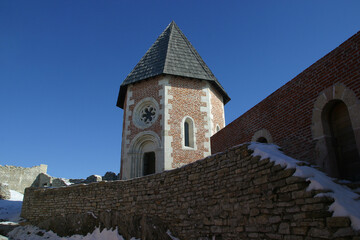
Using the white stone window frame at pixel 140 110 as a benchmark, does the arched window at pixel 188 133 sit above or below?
below

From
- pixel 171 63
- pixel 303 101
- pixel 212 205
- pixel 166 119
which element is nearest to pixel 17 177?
pixel 166 119

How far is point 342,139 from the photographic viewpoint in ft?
20.6

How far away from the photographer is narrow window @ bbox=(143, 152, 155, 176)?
48.8ft

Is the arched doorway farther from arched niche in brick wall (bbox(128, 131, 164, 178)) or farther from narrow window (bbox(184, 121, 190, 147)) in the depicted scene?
arched niche in brick wall (bbox(128, 131, 164, 178))

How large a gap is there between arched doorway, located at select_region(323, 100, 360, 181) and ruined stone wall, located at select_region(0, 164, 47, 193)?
29374 mm

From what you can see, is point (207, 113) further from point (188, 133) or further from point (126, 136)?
point (126, 136)

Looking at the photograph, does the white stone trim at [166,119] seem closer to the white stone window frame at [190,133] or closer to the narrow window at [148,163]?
the white stone window frame at [190,133]

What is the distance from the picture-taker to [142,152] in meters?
14.7

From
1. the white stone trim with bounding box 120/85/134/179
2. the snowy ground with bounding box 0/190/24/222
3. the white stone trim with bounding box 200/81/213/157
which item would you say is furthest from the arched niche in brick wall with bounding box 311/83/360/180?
the snowy ground with bounding box 0/190/24/222

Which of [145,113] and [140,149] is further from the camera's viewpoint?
[145,113]

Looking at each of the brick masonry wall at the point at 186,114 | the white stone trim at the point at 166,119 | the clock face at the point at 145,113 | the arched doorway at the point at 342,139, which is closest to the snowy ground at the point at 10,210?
the clock face at the point at 145,113

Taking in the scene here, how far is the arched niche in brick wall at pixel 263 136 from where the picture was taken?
27.2 ft

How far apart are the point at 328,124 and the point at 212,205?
3.22 m

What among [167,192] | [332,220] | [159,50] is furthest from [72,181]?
[332,220]
